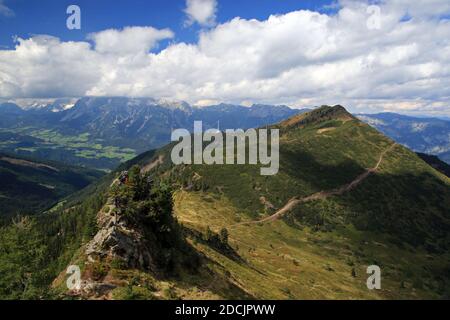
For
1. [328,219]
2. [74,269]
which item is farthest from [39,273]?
[328,219]

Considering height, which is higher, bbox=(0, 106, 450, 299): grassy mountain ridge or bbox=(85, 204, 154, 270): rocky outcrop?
bbox=(85, 204, 154, 270): rocky outcrop

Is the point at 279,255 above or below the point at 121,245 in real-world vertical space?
below

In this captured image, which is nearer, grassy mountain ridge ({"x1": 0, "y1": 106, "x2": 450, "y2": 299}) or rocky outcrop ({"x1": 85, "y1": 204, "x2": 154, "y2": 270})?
rocky outcrop ({"x1": 85, "y1": 204, "x2": 154, "y2": 270})

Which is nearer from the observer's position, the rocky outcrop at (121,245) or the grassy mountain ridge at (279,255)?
the rocky outcrop at (121,245)

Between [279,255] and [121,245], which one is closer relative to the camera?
[121,245]

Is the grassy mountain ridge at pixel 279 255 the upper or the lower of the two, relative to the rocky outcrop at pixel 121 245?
lower

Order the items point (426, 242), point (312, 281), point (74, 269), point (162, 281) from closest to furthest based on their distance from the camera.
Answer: point (74, 269), point (162, 281), point (312, 281), point (426, 242)
